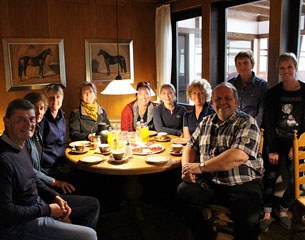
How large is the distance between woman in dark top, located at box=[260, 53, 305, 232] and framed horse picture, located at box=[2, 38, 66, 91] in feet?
8.28

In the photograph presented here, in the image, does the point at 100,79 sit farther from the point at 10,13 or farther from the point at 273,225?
the point at 273,225

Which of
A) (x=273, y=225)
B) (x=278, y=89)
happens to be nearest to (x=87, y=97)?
(x=278, y=89)

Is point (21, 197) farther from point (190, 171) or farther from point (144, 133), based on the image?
point (144, 133)

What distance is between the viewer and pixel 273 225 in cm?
266

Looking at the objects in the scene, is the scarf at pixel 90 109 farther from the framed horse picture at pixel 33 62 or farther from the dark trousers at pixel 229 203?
the dark trousers at pixel 229 203

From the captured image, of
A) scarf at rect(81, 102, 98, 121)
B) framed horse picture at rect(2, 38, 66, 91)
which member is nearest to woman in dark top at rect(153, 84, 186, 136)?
scarf at rect(81, 102, 98, 121)

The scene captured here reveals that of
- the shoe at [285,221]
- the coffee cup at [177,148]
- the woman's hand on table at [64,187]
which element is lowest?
the shoe at [285,221]

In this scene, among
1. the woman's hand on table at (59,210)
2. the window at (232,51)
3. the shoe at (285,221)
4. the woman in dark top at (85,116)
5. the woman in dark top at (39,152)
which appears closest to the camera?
the woman's hand on table at (59,210)

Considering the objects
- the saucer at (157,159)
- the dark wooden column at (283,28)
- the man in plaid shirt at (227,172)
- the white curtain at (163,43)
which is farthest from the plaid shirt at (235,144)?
the white curtain at (163,43)

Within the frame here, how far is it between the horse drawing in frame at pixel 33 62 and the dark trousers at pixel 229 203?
2481 mm

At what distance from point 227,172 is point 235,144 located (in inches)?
7.5

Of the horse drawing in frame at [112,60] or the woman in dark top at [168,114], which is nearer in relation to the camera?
the woman in dark top at [168,114]

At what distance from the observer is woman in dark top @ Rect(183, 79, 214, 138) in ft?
9.34

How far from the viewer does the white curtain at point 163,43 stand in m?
4.21
